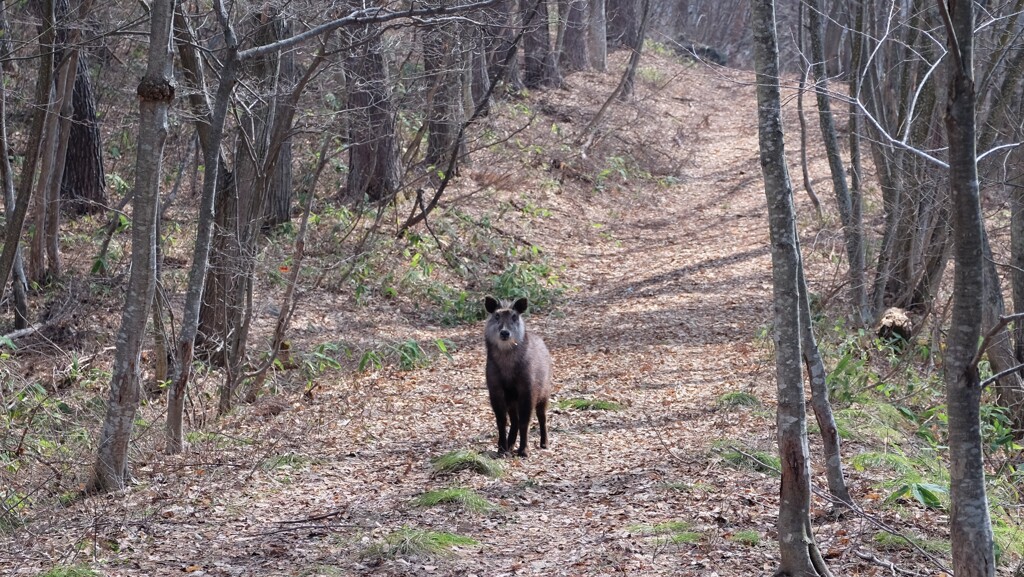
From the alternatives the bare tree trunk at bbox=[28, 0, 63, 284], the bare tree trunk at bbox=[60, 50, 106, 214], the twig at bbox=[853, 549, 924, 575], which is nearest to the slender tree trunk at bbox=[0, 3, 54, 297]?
the bare tree trunk at bbox=[28, 0, 63, 284]

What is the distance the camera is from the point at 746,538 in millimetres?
6125

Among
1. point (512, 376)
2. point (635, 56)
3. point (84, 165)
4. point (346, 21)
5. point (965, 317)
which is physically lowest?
point (512, 376)

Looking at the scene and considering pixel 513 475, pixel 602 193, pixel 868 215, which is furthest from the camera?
pixel 602 193

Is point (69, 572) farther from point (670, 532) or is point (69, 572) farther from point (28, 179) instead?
point (28, 179)

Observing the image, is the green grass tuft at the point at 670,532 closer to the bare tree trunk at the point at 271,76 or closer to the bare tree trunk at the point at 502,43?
the bare tree trunk at the point at 502,43

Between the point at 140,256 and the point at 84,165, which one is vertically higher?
the point at 84,165

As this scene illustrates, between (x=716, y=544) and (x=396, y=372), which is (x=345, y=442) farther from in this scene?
(x=716, y=544)

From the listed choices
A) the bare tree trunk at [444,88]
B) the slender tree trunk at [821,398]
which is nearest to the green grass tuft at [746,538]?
the slender tree trunk at [821,398]

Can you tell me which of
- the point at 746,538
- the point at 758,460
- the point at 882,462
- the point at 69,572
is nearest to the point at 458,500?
the point at 746,538

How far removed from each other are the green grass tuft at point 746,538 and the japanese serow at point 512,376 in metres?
2.74

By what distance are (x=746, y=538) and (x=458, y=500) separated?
234 cm

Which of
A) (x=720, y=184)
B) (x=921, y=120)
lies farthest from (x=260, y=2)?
(x=720, y=184)

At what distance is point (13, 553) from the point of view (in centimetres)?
593

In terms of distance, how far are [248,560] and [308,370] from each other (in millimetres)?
5399
